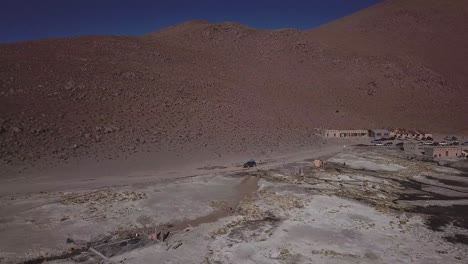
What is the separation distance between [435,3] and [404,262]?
135896 millimetres

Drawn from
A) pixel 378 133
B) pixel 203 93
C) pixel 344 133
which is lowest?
pixel 378 133

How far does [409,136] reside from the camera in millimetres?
67438

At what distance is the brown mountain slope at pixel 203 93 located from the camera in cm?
4331

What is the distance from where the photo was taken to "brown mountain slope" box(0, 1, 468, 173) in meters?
43.3

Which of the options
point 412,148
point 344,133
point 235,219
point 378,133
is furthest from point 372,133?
point 235,219

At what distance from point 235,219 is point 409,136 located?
5238 cm

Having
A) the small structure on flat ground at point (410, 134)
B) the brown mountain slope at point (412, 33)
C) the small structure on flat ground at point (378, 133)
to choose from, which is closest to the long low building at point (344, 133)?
the small structure on flat ground at point (378, 133)

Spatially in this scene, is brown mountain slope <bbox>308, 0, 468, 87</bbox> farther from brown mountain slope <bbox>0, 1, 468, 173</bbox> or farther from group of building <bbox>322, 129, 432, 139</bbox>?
group of building <bbox>322, 129, 432, 139</bbox>

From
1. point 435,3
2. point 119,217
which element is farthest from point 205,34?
point 435,3

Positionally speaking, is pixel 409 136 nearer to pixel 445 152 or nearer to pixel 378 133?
pixel 378 133

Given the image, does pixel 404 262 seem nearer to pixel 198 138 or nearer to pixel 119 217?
pixel 119 217

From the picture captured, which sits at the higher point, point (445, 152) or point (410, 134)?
point (410, 134)

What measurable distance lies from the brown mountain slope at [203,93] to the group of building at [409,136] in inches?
137

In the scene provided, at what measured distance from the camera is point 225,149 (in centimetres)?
4797
